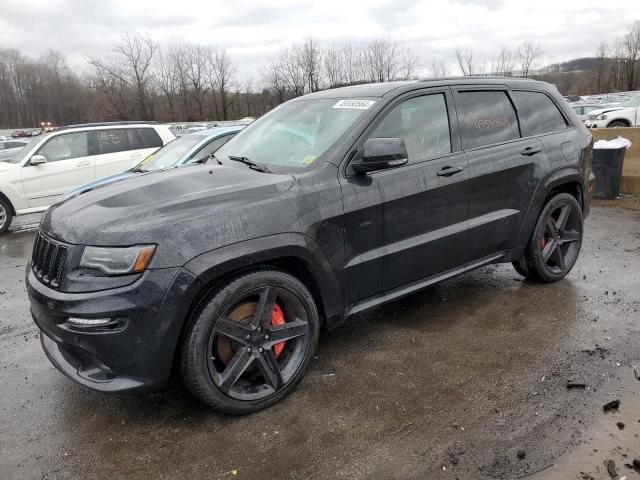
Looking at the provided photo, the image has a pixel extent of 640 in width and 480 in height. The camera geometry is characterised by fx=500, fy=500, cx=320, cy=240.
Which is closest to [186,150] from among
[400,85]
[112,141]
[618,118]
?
[112,141]

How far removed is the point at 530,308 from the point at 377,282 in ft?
5.59

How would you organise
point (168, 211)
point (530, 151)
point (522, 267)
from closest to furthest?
1. point (168, 211)
2. point (530, 151)
3. point (522, 267)

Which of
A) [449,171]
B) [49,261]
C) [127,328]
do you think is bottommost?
[127,328]

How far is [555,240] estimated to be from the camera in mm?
4707

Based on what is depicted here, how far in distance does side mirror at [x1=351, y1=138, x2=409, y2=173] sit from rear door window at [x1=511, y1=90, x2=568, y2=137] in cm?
172

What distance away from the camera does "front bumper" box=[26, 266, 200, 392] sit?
249 centimetres

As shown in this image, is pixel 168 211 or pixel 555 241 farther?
pixel 555 241

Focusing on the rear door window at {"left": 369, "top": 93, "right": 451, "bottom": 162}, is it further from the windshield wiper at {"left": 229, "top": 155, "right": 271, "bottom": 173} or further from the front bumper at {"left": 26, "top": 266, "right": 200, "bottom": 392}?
the front bumper at {"left": 26, "top": 266, "right": 200, "bottom": 392}

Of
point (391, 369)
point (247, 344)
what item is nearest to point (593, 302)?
point (391, 369)

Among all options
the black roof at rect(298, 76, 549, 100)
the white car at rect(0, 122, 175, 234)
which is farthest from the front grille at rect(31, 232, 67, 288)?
the white car at rect(0, 122, 175, 234)

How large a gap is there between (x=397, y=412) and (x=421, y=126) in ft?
6.65

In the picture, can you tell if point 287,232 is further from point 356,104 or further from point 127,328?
point 356,104

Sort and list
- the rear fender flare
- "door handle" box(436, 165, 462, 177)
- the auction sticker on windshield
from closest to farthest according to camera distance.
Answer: the auction sticker on windshield
"door handle" box(436, 165, 462, 177)
the rear fender flare

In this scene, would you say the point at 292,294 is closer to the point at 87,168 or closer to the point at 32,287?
the point at 32,287
